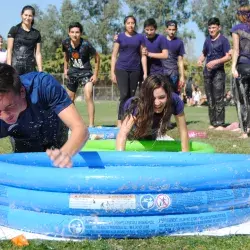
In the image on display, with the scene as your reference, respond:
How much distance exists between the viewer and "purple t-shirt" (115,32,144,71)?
8.46m

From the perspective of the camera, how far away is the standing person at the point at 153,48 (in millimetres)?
8758

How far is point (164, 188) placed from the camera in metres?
2.91

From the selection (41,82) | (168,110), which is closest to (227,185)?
(41,82)

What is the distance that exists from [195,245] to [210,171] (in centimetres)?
44

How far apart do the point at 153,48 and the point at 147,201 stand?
20.3 feet

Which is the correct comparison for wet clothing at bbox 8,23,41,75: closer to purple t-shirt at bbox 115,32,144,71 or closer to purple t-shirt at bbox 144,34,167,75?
purple t-shirt at bbox 115,32,144,71

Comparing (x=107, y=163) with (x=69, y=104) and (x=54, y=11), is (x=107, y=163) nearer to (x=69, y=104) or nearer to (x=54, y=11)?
(x=69, y=104)

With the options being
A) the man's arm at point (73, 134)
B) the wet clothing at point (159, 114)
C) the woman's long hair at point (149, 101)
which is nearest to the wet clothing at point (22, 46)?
the wet clothing at point (159, 114)

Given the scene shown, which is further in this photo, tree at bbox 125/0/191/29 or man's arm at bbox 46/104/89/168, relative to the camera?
tree at bbox 125/0/191/29

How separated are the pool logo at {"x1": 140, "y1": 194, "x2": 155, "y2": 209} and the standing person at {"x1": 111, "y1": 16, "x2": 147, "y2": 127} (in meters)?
5.53

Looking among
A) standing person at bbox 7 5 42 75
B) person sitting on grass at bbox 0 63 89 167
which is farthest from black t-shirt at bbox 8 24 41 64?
person sitting on grass at bbox 0 63 89 167

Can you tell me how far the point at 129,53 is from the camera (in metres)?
8.46

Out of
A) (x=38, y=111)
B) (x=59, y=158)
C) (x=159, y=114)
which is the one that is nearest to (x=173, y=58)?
(x=159, y=114)

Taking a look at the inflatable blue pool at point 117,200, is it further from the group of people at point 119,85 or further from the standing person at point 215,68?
the standing person at point 215,68
